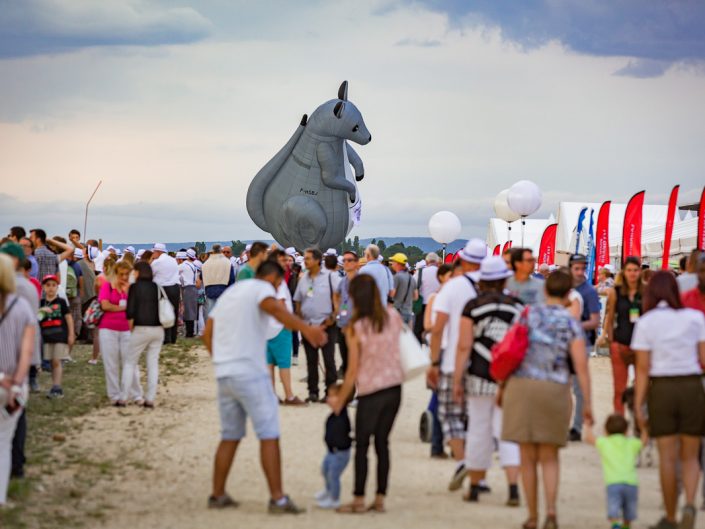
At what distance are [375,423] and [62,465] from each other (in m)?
3.30

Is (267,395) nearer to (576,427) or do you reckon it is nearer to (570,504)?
(570,504)

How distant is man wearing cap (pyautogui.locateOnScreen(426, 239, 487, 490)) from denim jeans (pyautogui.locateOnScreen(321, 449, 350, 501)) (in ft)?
3.06

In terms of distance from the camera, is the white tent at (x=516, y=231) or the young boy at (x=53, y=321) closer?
the young boy at (x=53, y=321)

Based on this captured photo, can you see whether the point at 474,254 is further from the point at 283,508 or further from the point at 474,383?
the point at 283,508

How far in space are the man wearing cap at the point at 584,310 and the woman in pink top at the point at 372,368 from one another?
3691 mm

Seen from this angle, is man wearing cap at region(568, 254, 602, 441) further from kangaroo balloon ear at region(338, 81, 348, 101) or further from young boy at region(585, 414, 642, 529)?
kangaroo balloon ear at region(338, 81, 348, 101)

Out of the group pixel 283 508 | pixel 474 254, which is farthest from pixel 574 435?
pixel 283 508

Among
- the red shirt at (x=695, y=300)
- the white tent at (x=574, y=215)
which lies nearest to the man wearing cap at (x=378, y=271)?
the red shirt at (x=695, y=300)

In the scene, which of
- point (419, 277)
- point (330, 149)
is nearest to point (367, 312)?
point (419, 277)

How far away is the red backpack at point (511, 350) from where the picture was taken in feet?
23.7

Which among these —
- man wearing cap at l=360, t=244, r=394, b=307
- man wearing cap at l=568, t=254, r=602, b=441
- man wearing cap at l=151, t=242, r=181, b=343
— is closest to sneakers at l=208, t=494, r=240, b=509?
man wearing cap at l=568, t=254, r=602, b=441

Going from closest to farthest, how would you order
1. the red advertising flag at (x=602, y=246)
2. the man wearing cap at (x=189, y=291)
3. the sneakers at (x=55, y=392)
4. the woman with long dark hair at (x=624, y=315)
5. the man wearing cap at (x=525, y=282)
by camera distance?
the man wearing cap at (x=525, y=282), the woman with long dark hair at (x=624, y=315), the sneakers at (x=55, y=392), the man wearing cap at (x=189, y=291), the red advertising flag at (x=602, y=246)

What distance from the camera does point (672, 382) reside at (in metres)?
7.49

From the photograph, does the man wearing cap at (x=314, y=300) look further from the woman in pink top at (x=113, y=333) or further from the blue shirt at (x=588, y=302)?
the blue shirt at (x=588, y=302)
